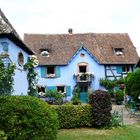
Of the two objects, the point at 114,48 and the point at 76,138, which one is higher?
the point at 114,48

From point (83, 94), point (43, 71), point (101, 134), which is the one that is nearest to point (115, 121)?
point (101, 134)

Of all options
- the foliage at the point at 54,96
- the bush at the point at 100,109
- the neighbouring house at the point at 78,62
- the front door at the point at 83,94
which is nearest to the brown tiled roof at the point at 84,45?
the neighbouring house at the point at 78,62

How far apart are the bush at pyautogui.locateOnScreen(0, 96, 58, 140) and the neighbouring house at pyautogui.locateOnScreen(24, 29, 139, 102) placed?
33.4 metres

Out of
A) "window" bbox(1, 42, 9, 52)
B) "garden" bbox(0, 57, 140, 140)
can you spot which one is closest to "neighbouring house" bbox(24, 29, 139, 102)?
"garden" bbox(0, 57, 140, 140)

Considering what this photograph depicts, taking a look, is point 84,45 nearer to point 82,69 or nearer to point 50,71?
point 82,69

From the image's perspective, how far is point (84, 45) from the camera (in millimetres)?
51219

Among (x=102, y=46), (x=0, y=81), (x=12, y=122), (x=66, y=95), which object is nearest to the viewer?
(x=12, y=122)

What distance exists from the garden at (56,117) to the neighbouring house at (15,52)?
66 centimetres

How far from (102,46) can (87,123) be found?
100ft

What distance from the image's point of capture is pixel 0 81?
60.9ft

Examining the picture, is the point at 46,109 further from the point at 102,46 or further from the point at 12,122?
the point at 102,46

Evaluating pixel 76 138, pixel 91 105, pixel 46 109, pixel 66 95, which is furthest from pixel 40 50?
pixel 46 109

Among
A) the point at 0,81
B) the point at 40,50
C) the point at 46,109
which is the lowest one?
the point at 46,109

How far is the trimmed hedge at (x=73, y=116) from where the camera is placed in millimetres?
22375
